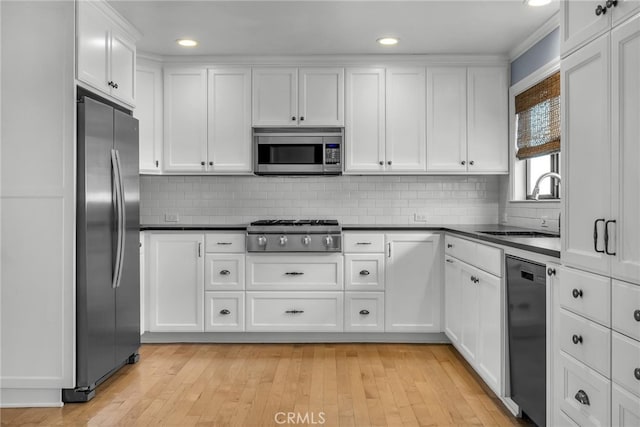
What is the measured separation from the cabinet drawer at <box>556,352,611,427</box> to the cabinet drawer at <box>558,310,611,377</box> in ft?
0.10

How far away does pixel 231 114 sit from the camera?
14.8 feet

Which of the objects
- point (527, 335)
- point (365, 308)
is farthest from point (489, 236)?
point (365, 308)

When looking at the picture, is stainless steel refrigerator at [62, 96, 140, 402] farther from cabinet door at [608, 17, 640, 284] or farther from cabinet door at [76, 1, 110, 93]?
cabinet door at [608, 17, 640, 284]

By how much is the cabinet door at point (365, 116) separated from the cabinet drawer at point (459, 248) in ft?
3.01

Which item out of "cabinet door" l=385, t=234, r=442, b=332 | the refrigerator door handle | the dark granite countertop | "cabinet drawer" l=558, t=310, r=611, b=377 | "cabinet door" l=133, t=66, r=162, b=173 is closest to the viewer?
"cabinet drawer" l=558, t=310, r=611, b=377

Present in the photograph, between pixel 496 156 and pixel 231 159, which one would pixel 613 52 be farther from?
pixel 231 159

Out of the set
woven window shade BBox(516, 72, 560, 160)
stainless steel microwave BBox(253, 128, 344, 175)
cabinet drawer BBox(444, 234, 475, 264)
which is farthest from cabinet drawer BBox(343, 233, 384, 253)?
woven window shade BBox(516, 72, 560, 160)

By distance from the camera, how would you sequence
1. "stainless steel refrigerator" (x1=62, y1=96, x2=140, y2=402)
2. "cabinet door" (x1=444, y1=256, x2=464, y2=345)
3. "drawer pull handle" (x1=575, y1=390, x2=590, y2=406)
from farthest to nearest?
"cabinet door" (x1=444, y1=256, x2=464, y2=345) < "stainless steel refrigerator" (x1=62, y1=96, x2=140, y2=402) < "drawer pull handle" (x1=575, y1=390, x2=590, y2=406)

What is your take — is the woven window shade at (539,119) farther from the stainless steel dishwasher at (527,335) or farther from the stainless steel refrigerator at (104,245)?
the stainless steel refrigerator at (104,245)

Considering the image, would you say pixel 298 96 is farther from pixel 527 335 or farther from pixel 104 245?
pixel 527 335

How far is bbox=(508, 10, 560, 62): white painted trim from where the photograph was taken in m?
3.56

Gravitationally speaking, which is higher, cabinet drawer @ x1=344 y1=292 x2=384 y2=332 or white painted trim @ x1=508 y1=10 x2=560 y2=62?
white painted trim @ x1=508 y1=10 x2=560 y2=62

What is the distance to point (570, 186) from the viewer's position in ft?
6.70

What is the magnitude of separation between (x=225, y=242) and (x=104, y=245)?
48.7 inches
